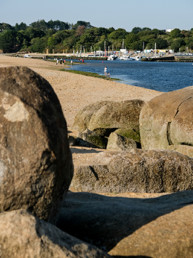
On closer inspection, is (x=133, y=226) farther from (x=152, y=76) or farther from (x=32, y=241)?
(x=152, y=76)

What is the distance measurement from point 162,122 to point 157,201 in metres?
5.19

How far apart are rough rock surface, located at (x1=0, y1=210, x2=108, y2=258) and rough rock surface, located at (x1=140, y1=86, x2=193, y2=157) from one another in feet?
21.9

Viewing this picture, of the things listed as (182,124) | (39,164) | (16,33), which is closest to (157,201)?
(39,164)

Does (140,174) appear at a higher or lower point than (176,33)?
lower

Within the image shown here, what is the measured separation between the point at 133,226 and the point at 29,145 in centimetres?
155

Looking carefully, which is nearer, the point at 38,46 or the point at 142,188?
the point at 142,188

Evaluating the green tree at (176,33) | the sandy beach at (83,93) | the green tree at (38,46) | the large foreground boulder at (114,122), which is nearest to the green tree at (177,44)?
the green tree at (176,33)

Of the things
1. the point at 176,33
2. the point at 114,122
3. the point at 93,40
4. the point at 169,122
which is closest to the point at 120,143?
the point at 114,122

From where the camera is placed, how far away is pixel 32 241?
3.71 m

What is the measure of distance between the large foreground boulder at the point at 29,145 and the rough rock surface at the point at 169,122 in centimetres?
618

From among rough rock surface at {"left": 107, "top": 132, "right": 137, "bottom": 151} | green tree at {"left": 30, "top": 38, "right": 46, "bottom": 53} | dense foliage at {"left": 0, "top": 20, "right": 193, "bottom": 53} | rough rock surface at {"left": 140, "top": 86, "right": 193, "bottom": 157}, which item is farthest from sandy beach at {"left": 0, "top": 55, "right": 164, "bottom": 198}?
green tree at {"left": 30, "top": 38, "right": 46, "bottom": 53}

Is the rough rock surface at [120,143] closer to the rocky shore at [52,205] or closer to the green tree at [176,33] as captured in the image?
the rocky shore at [52,205]

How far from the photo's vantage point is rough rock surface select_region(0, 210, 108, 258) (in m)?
3.69

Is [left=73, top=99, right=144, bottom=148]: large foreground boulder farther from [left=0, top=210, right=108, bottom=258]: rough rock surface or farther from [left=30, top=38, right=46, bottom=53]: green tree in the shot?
[left=30, top=38, right=46, bottom=53]: green tree
